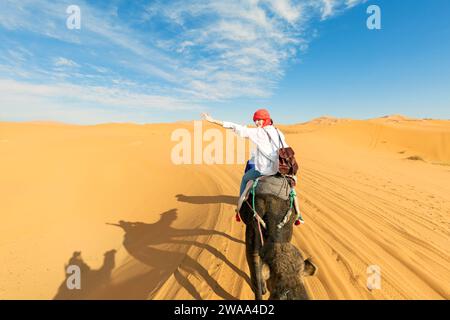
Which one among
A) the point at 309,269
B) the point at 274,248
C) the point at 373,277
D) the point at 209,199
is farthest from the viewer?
the point at 209,199

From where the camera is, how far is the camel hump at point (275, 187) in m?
3.54

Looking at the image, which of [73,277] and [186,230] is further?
[186,230]

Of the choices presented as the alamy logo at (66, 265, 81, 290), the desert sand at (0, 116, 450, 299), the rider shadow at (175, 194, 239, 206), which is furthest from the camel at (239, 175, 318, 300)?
the rider shadow at (175, 194, 239, 206)

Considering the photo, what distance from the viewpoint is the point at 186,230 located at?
7.48m

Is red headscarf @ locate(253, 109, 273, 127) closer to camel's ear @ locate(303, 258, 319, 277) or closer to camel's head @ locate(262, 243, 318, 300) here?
camel's head @ locate(262, 243, 318, 300)

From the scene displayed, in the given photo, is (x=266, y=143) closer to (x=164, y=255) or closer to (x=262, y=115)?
(x=262, y=115)

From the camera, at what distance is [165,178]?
13.2 m

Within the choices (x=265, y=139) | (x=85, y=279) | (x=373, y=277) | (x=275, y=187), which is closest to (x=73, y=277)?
(x=85, y=279)

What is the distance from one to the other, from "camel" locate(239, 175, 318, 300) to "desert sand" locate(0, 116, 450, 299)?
1.09 meters

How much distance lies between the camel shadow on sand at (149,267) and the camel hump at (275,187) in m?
1.89

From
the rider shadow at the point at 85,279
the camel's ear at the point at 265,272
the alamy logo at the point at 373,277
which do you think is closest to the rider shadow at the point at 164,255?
the rider shadow at the point at 85,279

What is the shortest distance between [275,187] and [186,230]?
181 inches

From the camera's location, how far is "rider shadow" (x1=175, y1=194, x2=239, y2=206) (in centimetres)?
936
